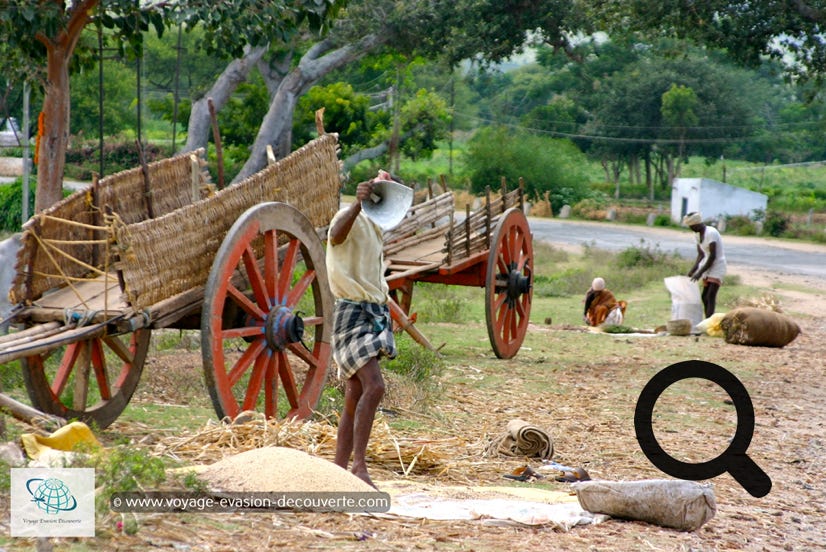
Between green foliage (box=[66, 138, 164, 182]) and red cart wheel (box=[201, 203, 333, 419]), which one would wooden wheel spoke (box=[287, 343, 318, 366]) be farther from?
green foliage (box=[66, 138, 164, 182])

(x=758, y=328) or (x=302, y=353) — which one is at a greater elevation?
(x=302, y=353)

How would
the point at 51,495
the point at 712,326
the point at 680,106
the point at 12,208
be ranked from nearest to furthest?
the point at 51,495 < the point at 712,326 < the point at 12,208 < the point at 680,106

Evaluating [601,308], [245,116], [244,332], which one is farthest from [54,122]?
[245,116]

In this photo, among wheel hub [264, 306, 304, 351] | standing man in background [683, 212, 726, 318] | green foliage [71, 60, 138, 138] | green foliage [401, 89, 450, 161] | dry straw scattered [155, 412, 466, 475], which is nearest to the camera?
dry straw scattered [155, 412, 466, 475]

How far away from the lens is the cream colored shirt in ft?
17.6

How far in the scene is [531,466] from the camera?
6.38 meters

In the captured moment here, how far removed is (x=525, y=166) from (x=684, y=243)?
14390 mm

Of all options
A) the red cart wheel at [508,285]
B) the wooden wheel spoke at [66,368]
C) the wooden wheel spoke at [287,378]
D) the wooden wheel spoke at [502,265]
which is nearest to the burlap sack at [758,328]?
the red cart wheel at [508,285]

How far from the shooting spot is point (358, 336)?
17.6 feet

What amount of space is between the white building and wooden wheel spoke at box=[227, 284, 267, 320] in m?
34.6

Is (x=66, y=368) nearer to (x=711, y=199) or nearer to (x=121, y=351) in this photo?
(x=121, y=351)

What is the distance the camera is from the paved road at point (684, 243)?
86.1 ft

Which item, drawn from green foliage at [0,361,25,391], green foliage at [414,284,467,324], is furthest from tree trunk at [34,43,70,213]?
green foliage at [414,284,467,324]

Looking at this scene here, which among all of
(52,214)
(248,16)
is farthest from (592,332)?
(52,214)
